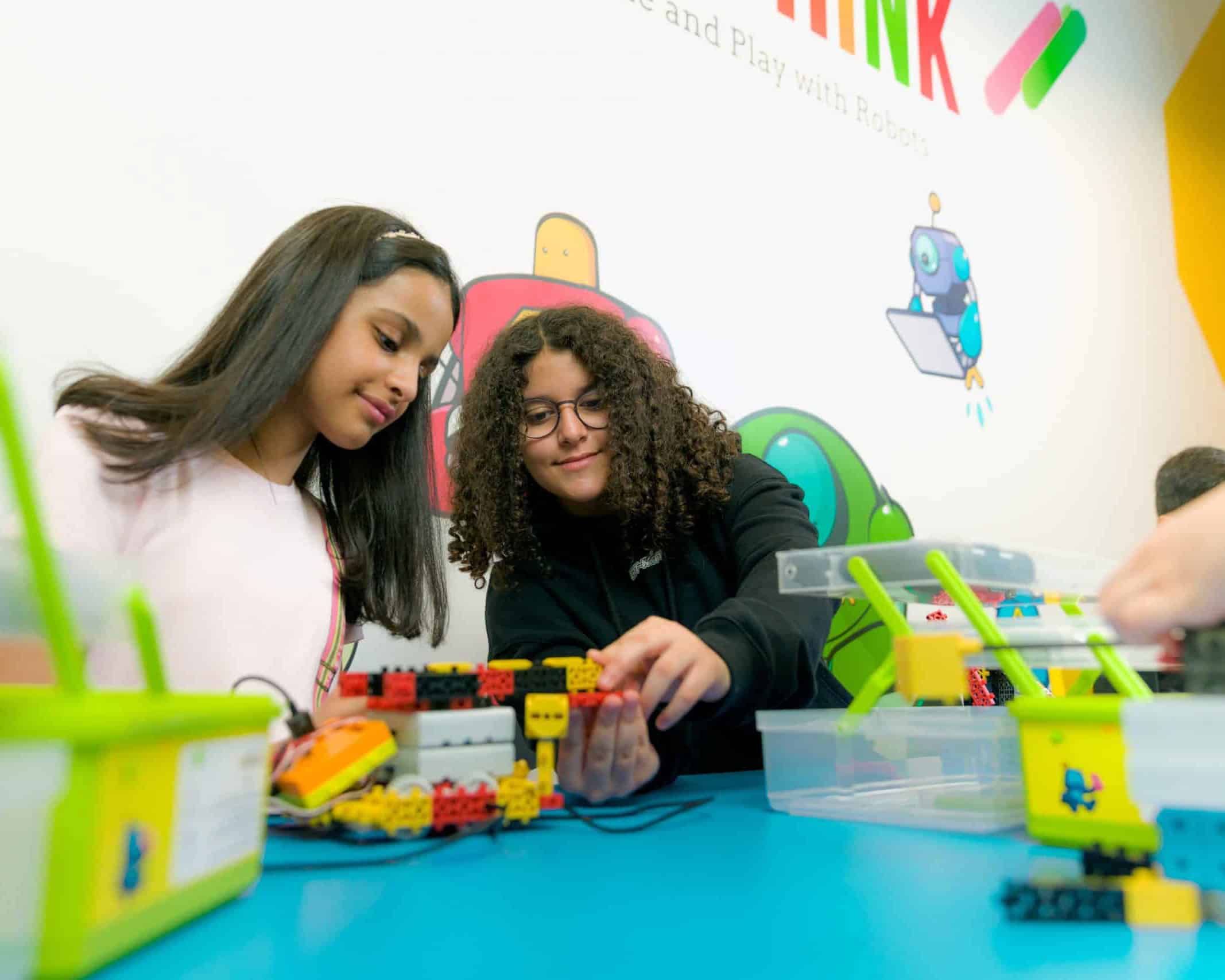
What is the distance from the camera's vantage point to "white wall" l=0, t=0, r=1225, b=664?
96cm

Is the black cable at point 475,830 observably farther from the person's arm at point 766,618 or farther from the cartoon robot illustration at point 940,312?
the cartoon robot illustration at point 940,312

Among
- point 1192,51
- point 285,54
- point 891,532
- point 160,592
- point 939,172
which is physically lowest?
point 160,592

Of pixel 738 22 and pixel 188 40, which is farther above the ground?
pixel 738 22

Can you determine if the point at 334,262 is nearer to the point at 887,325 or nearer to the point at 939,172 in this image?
the point at 887,325

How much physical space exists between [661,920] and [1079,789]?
0.24 m

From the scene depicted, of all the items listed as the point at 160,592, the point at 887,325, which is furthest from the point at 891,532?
the point at 160,592

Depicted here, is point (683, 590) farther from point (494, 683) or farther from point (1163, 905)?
point (1163, 905)

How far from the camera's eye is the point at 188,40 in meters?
1.02

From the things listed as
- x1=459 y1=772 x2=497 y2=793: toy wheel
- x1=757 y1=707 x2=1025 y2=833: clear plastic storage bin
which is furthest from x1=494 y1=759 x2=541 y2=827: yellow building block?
x1=757 y1=707 x2=1025 y2=833: clear plastic storage bin

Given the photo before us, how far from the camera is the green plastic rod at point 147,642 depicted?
0.34 metres

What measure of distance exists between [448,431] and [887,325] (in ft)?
3.25

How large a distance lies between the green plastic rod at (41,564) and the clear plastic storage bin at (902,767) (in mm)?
466

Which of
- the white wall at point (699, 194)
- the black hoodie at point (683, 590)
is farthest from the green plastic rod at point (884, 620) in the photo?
the white wall at point (699, 194)

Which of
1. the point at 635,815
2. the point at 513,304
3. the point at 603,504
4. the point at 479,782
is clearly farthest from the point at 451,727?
the point at 513,304
